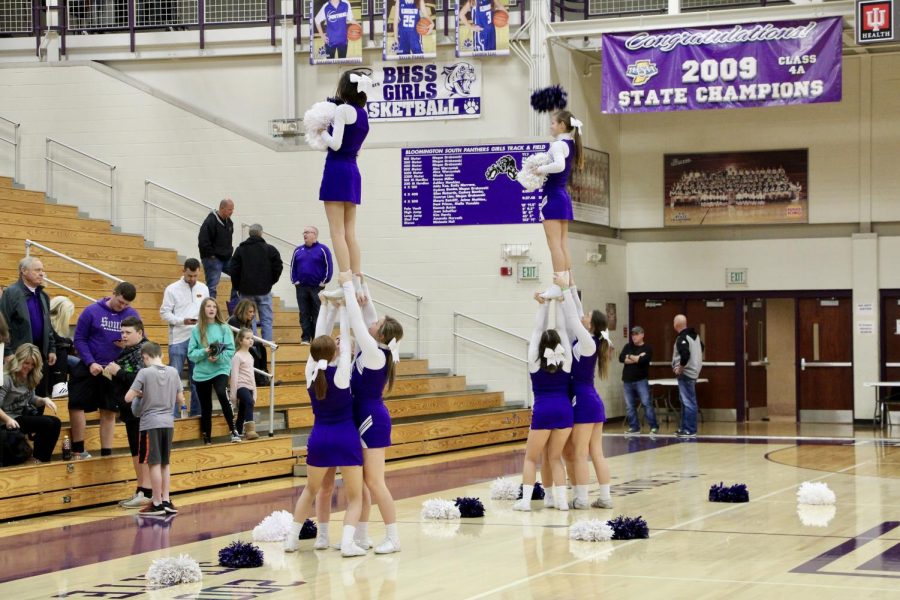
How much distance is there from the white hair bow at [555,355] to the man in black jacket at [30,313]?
→ 4.41 meters

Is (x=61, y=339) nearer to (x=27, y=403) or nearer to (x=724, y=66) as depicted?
(x=27, y=403)

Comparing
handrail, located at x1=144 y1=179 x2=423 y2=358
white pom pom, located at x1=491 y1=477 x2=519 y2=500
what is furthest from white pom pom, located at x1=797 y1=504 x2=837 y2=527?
handrail, located at x1=144 y1=179 x2=423 y2=358

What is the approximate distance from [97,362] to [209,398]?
1.71 meters

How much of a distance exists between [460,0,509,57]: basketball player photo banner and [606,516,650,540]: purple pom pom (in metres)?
11.6

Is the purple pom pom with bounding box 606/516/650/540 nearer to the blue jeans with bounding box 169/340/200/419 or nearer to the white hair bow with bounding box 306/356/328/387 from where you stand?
the white hair bow with bounding box 306/356/328/387

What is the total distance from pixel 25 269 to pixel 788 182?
45.9ft

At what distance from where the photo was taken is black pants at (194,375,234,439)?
1281 cm

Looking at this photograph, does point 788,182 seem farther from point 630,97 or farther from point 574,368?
point 574,368

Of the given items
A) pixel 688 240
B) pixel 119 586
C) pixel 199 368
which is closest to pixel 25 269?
pixel 199 368

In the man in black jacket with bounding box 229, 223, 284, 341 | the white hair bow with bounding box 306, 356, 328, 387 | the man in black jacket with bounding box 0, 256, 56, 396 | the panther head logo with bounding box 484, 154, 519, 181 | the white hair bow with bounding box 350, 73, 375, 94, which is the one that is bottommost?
the white hair bow with bounding box 306, 356, 328, 387

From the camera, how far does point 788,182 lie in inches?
841

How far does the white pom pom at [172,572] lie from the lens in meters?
7.45

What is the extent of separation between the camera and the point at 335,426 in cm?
833

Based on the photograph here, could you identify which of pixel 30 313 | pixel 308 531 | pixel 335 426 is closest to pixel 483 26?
pixel 30 313
